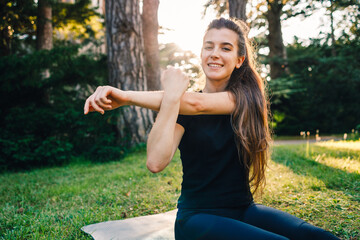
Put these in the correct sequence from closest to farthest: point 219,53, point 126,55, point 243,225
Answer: point 243,225, point 219,53, point 126,55

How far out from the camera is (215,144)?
178cm

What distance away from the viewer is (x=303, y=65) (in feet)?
48.6

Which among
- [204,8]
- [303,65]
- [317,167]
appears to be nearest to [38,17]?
[204,8]

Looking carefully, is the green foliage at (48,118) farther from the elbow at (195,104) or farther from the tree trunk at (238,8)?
the elbow at (195,104)

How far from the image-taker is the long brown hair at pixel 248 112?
1.84 metres

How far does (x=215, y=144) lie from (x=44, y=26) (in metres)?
9.19

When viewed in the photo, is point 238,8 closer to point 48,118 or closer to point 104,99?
point 48,118

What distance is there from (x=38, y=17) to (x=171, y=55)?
6544mm

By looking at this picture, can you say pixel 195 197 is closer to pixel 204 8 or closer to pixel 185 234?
pixel 185 234

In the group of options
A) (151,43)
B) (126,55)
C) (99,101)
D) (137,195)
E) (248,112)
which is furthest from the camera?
(151,43)

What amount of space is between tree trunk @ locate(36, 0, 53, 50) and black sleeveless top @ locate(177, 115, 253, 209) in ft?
29.0

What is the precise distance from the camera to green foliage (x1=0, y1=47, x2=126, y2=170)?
243 inches

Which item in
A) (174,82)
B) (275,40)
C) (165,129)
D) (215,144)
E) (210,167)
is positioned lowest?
(210,167)

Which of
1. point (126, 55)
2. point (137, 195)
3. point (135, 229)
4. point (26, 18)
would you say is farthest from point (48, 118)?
point (135, 229)
